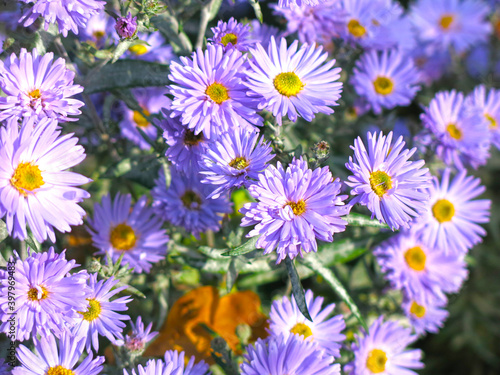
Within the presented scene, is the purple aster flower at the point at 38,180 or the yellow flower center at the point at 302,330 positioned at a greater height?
the purple aster flower at the point at 38,180

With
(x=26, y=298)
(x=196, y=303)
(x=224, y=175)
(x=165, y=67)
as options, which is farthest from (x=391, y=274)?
(x=26, y=298)

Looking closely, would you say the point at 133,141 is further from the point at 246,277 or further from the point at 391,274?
the point at 391,274

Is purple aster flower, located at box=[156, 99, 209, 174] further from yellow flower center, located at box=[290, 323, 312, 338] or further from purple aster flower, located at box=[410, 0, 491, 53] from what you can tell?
purple aster flower, located at box=[410, 0, 491, 53]

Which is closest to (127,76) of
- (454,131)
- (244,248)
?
(244,248)

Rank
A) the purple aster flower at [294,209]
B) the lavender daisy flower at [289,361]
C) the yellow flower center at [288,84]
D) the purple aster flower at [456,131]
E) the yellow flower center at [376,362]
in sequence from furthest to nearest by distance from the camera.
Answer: the purple aster flower at [456,131] → the yellow flower center at [376,362] → the yellow flower center at [288,84] → the lavender daisy flower at [289,361] → the purple aster flower at [294,209]

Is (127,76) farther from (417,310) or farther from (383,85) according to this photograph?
(417,310)

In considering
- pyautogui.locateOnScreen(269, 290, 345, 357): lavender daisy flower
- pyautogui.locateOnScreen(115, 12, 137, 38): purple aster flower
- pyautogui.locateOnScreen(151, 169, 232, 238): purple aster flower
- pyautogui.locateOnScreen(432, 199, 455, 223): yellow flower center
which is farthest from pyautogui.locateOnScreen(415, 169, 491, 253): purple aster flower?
pyautogui.locateOnScreen(115, 12, 137, 38): purple aster flower

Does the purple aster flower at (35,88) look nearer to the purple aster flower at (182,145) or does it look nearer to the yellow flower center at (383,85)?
the purple aster flower at (182,145)

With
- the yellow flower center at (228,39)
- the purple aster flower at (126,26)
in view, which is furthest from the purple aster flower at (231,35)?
the purple aster flower at (126,26)
